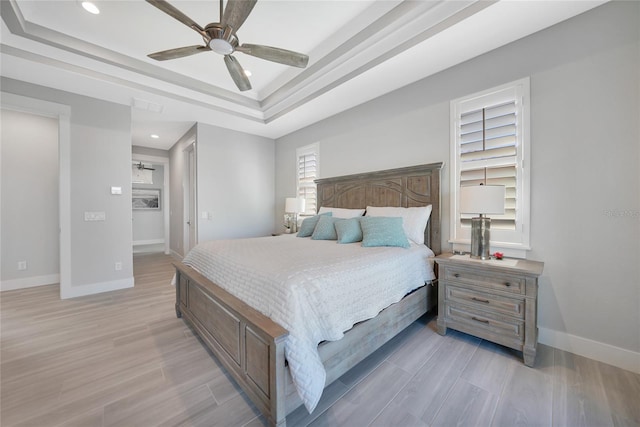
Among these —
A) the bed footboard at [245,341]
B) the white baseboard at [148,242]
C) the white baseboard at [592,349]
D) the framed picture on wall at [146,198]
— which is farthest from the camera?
the white baseboard at [148,242]

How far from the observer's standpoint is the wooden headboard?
2785mm

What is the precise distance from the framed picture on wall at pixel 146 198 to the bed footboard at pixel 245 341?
739 centimetres

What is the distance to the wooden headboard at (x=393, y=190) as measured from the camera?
2785 millimetres

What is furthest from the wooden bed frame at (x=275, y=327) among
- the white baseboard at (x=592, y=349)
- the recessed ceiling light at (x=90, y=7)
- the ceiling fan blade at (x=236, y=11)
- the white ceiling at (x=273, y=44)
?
the recessed ceiling light at (x=90, y=7)

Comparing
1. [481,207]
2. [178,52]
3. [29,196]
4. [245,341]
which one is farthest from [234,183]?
[481,207]

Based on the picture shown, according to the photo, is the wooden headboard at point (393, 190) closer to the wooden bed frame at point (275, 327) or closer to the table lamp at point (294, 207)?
the wooden bed frame at point (275, 327)

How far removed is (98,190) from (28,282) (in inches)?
74.8

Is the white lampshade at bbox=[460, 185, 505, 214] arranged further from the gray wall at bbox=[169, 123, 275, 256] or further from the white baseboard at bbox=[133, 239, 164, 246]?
the white baseboard at bbox=[133, 239, 164, 246]

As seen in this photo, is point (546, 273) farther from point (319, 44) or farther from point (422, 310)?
point (319, 44)

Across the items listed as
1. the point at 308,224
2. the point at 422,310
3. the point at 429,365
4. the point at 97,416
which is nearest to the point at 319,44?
the point at 308,224

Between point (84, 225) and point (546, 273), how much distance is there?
5501 millimetres

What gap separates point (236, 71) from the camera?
91.7 inches

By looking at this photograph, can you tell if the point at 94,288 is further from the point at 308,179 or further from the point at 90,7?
the point at 308,179

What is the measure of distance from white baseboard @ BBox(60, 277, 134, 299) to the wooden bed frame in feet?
5.63
